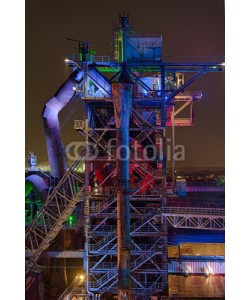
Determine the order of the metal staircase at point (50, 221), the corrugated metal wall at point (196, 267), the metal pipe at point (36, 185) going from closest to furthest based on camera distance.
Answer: the metal staircase at point (50, 221)
the corrugated metal wall at point (196, 267)
the metal pipe at point (36, 185)

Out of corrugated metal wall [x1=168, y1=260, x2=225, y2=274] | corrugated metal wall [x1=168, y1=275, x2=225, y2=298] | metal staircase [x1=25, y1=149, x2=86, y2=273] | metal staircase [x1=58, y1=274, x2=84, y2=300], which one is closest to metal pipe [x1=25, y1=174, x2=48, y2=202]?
metal staircase [x1=25, y1=149, x2=86, y2=273]

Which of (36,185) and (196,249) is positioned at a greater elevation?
(36,185)

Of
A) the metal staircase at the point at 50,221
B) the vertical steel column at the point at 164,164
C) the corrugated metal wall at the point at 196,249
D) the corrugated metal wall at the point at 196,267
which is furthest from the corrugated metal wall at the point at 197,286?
the metal staircase at the point at 50,221

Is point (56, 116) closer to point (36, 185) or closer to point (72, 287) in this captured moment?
point (36, 185)

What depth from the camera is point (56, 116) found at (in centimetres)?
816

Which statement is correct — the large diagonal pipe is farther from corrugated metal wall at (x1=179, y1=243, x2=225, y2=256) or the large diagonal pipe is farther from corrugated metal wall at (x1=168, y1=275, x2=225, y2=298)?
corrugated metal wall at (x1=168, y1=275, x2=225, y2=298)

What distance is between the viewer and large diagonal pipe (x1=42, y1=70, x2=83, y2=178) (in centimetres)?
788

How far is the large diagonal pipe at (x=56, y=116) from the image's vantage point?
7875 millimetres

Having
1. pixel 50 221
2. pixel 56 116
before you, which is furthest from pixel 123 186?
pixel 50 221

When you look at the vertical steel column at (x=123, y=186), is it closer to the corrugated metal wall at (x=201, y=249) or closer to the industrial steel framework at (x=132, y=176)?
the industrial steel framework at (x=132, y=176)

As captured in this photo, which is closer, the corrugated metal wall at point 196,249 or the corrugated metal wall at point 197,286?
the corrugated metal wall at point 197,286
